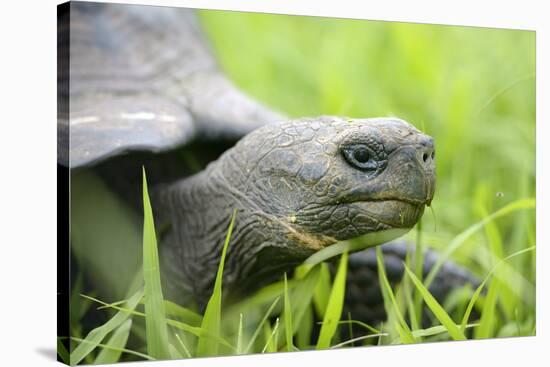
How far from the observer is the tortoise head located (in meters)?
2.10

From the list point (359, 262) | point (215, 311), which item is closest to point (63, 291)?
point (215, 311)

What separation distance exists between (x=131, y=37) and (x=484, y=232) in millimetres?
1526

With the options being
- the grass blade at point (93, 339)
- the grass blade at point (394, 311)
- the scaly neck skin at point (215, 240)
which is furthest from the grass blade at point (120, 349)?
the grass blade at point (394, 311)

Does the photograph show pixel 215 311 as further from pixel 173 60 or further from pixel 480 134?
pixel 480 134

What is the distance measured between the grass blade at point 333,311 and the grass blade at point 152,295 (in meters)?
0.49

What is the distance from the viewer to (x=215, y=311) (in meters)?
2.44

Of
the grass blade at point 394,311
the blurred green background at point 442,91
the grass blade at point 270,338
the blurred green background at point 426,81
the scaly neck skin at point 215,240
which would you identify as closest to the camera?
the scaly neck skin at point 215,240

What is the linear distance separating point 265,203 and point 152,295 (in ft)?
1.39

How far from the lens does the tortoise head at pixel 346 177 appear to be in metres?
2.10

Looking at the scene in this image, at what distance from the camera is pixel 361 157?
2115 millimetres

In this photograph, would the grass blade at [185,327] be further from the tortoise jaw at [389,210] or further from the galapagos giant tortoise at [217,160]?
the tortoise jaw at [389,210]

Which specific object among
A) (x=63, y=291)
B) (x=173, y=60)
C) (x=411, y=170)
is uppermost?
(x=173, y=60)

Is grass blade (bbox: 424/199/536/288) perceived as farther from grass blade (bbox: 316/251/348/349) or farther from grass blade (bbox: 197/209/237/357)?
grass blade (bbox: 197/209/237/357)

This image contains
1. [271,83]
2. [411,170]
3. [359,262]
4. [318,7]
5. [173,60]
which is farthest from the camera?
[271,83]
